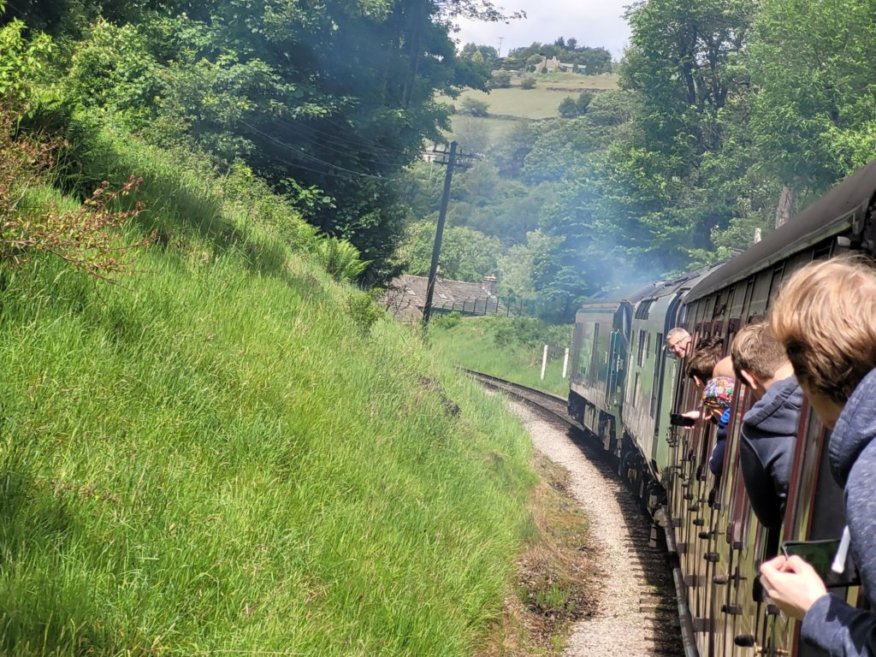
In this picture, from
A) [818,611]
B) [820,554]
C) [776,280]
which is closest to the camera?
[818,611]

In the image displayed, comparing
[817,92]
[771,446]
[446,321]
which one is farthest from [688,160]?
[771,446]

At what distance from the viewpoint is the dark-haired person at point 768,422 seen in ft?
11.9

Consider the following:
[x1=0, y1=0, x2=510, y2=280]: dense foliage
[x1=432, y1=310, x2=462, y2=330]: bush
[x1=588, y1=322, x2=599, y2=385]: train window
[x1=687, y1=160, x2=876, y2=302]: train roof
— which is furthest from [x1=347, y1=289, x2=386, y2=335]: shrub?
[x1=432, y1=310, x2=462, y2=330]: bush

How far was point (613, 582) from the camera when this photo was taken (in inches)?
444

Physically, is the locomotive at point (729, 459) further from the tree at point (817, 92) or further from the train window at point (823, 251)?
the tree at point (817, 92)

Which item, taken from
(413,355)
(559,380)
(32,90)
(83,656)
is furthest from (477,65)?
(83,656)

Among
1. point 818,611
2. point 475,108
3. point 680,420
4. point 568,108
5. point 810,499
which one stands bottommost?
point 818,611

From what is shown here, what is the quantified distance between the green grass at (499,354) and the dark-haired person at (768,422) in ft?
105

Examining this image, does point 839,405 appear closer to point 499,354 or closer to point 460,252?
point 499,354

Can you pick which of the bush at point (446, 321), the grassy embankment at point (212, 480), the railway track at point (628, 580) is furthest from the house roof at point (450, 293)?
the grassy embankment at point (212, 480)

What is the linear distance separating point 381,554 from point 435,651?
28.5 inches

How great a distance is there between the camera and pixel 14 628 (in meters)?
3.75

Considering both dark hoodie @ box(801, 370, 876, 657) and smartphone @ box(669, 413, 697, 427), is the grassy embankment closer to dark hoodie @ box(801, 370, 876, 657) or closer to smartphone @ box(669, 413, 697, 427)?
smartphone @ box(669, 413, 697, 427)

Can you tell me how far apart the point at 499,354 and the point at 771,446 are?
3975cm
